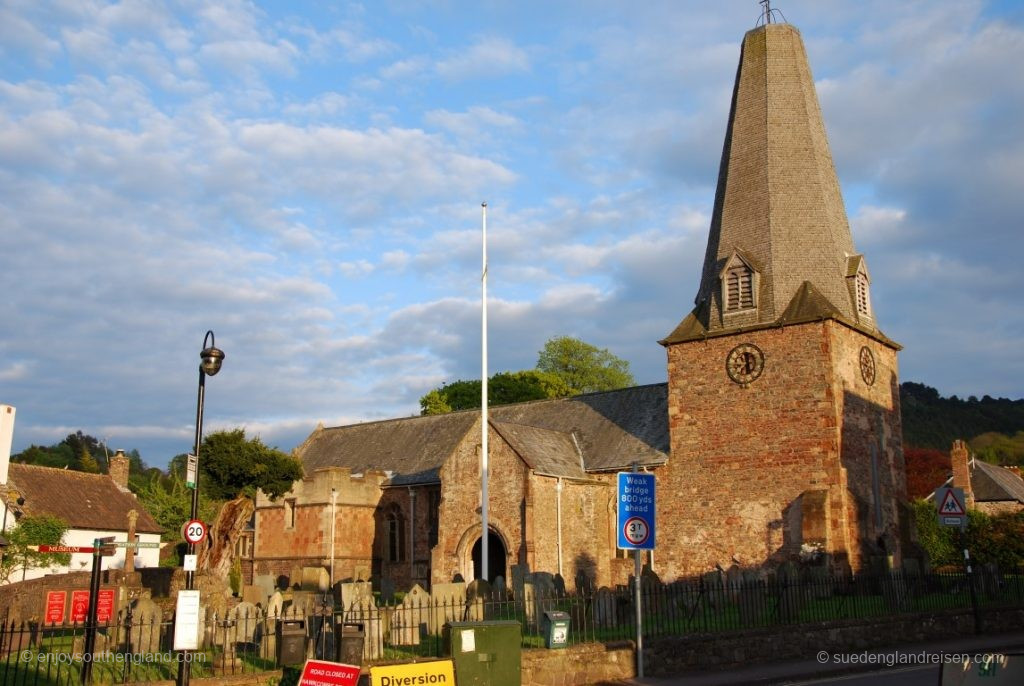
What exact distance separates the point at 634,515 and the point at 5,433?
33.4 m

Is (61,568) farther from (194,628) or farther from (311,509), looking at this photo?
(194,628)

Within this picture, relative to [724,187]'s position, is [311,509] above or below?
below

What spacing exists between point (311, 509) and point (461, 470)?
1038 centimetres

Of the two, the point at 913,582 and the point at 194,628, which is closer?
the point at 194,628

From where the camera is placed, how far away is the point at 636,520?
52.9ft

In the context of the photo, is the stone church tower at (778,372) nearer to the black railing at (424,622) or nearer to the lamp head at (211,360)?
the black railing at (424,622)

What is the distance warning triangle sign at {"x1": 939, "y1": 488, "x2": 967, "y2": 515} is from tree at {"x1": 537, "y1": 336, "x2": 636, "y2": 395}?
50738 millimetres

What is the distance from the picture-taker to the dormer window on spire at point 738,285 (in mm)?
33344

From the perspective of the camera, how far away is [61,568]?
147 feet

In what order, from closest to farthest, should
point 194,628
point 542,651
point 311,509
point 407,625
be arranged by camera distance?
point 194,628 → point 542,651 → point 407,625 → point 311,509

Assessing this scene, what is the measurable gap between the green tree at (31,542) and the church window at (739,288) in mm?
30843

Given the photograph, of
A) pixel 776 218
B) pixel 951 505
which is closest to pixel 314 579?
pixel 951 505

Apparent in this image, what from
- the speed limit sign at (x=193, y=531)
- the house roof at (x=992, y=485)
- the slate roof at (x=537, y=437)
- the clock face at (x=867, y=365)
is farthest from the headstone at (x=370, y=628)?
the house roof at (x=992, y=485)

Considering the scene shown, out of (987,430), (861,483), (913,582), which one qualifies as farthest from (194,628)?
(987,430)
